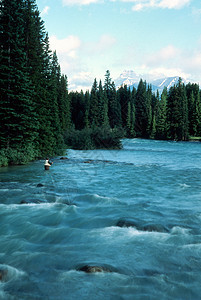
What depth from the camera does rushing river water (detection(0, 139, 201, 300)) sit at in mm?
5363

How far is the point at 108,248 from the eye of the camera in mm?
7223

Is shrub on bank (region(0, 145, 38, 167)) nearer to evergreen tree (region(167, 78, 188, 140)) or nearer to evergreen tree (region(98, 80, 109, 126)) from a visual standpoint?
evergreen tree (region(98, 80, 109, 126))

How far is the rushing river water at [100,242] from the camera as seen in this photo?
536cm

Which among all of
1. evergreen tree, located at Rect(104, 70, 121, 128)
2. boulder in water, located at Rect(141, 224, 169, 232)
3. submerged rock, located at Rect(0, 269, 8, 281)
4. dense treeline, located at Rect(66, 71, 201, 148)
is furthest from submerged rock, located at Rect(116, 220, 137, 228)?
evergreen tree, located at Rect(104, 70, 121, 128)

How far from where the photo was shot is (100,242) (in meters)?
7.65

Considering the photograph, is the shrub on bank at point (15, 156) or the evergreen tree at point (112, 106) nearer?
the shrub on bank at point (15, 156)

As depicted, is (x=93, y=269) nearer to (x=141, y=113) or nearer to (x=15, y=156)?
(x=15, y=156)

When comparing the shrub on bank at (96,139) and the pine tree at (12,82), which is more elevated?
the pine tree at (12,82)

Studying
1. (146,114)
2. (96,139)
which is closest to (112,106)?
(146,114)

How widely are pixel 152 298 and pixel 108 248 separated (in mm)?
2298

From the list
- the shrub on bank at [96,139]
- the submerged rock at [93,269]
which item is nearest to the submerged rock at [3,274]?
the submerged rock at [93,269]

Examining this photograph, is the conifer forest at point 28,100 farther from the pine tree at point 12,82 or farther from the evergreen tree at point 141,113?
the evergreen tree at point 141,113

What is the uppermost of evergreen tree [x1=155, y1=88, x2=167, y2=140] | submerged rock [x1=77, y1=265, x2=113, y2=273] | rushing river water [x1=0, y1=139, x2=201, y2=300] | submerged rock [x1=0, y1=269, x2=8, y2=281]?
evergreen tree [x1=155, y1=88, x2=167, y2=140]

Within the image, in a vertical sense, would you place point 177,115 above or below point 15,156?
above
